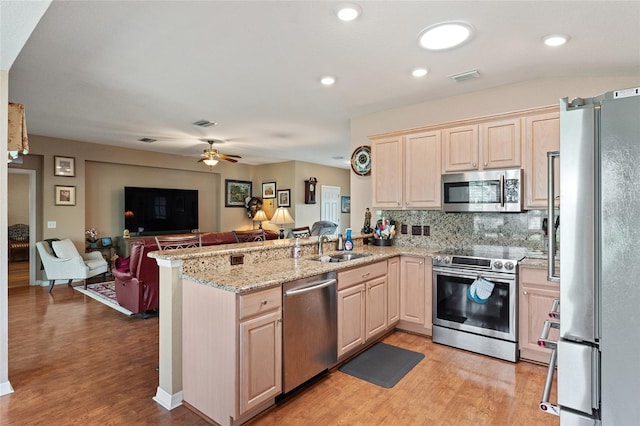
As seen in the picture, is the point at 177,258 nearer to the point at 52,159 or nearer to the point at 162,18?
the point at 162,18

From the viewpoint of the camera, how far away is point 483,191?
132 inches

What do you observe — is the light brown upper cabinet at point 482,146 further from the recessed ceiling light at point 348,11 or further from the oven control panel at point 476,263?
the recessed ceiling light at point 348,11

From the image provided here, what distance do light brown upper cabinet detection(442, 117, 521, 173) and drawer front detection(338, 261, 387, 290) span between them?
4.24ft

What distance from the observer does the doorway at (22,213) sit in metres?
5.95

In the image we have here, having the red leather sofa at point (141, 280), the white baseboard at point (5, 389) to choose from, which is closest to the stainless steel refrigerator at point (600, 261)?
the white baseboard at point (5, 389)

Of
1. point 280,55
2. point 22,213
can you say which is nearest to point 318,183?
point 280,55

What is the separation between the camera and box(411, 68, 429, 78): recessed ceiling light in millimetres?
3018

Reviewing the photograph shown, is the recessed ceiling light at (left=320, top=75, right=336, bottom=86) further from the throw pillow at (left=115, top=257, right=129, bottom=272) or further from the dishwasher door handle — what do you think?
the throw pillow at (left=115, top=257, right=129, bottom=272)

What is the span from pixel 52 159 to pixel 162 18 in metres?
5.36

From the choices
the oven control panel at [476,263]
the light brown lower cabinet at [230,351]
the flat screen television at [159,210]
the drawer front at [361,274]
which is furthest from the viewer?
the flat screen television at [159,210]

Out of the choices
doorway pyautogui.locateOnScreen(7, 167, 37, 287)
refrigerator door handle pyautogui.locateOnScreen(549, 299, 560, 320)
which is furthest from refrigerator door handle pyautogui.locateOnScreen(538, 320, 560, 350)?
doorway pyautogui.locateOnScreen(7, 167, 37, 287)

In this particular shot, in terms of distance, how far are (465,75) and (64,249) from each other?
6478 mm

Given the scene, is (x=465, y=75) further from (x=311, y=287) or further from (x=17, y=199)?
(x=17, y=199)

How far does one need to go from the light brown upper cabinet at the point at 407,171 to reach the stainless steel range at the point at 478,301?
0.73m
